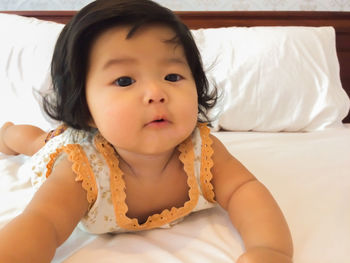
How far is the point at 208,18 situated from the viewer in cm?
150

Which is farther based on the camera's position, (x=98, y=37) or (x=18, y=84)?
(x=18, y=84)

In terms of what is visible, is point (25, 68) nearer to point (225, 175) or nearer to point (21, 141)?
point (21, 141)

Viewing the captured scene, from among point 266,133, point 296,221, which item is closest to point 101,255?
point 296,221

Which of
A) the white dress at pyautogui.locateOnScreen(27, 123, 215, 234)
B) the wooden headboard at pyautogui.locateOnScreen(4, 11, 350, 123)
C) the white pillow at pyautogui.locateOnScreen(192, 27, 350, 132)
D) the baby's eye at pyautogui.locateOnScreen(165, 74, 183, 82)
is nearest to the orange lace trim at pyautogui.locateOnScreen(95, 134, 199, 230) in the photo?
the white dress at pyautogui.locateOnScreen(27, 123, 215, 234)

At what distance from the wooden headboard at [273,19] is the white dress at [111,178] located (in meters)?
0.92

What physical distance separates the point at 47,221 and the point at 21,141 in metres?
0.50

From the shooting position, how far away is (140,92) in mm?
549

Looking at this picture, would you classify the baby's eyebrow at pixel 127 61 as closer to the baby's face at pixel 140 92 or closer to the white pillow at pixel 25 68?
the baby's face at pixel 140 92

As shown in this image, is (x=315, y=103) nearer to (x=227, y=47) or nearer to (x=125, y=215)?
(x=227, y=47)

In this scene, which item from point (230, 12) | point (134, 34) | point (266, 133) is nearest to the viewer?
point (134, 34)

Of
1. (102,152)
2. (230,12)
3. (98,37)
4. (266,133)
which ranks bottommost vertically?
(266,133)

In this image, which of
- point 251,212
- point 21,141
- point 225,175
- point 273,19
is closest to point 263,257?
point 251,212

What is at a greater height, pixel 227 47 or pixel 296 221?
pixel 227 47

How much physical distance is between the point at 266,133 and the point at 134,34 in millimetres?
738
